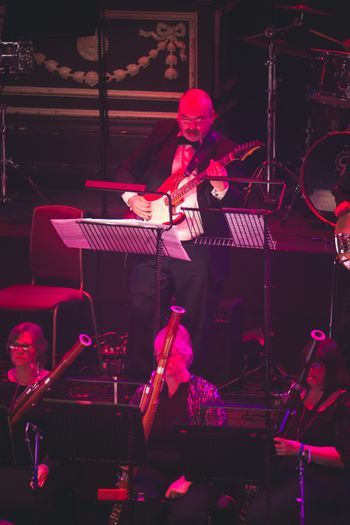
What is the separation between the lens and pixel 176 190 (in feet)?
17.1

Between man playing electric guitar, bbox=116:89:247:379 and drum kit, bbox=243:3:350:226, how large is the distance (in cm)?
120

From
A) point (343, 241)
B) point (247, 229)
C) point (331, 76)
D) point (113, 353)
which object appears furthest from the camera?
point (331, 76)

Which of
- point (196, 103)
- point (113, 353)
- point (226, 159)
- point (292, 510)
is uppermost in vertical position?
point (196, 103)

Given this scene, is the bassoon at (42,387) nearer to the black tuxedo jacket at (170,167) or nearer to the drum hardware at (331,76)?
the black tuxedo jacket at (170,167)

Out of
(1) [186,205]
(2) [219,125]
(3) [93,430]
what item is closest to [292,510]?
(3) [93,430]

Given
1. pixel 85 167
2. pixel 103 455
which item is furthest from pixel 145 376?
Result: pixel 85 167

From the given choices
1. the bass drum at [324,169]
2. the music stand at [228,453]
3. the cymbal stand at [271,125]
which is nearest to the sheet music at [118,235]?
the music stand at [228,453]

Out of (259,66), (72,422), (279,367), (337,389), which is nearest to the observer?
(72,422)

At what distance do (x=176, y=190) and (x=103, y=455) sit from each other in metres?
1.98

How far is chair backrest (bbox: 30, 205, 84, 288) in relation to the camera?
233 inches

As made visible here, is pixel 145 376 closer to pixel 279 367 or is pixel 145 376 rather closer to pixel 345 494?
pixel 279 367

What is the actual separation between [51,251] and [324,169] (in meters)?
2.33

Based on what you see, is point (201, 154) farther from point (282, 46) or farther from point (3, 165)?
point (3, 165)

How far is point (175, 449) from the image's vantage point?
4.52m
